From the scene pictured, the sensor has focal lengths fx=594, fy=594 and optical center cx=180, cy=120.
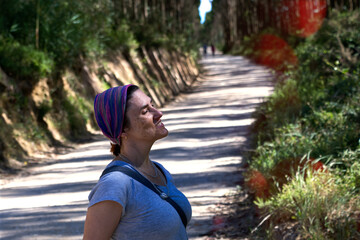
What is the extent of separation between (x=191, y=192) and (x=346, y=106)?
285 cm

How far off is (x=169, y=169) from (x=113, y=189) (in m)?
8.07

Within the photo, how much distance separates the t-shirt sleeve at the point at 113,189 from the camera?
2373 millimetres

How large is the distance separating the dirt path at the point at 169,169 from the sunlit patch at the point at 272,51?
18752 mm

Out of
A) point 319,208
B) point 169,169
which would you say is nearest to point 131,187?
point 319,208

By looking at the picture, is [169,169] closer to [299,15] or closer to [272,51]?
[272,51]

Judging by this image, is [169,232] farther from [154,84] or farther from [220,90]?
[220,90]

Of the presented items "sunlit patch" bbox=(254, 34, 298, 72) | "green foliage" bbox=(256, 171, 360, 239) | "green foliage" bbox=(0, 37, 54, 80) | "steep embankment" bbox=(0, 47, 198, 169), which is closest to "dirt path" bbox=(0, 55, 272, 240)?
"steep embankment" bbox=(0, 47, 198, 169)

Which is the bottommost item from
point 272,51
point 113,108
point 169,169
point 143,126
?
point 272,51

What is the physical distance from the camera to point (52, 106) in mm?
14914

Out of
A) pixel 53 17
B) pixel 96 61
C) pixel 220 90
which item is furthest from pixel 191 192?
pixel 220 90

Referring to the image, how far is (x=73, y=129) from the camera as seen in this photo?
1519 centimetres

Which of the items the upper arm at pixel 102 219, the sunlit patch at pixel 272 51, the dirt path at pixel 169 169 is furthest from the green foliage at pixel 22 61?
the sunlit patch at pixel 272 51

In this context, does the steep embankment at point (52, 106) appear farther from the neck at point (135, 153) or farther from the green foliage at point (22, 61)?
the neck at point (135, 153)

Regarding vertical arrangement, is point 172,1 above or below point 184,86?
above
